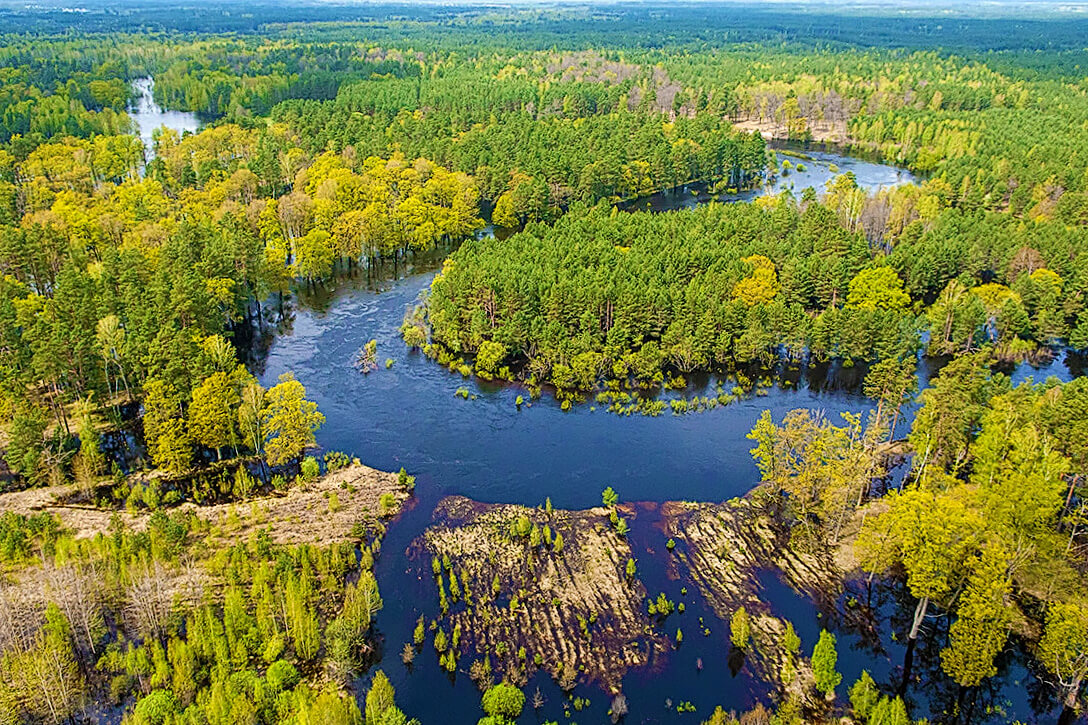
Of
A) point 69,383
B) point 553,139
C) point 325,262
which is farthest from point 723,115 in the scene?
point 69,383

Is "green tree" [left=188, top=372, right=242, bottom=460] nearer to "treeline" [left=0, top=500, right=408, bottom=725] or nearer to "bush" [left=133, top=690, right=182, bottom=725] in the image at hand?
"treeline" [left=0, top=500, right=408, bottom=725]

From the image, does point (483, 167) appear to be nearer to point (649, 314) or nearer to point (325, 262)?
point (325, 262)

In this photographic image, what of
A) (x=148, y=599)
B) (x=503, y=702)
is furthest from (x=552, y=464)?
(x=148, y=599)

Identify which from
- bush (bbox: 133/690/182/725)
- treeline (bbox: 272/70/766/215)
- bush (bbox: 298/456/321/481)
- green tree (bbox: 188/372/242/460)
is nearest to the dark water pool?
bush (bbox: 298/456/321/481)

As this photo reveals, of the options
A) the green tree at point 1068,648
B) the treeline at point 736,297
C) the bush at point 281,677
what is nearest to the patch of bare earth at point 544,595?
the bush at point 281,677

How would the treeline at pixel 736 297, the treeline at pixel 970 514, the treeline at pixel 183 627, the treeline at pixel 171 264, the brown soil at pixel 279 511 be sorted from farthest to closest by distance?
the treeline at pixel 736 297, the treeline at pixel 171 264, the brown soil at pixel 279 511, the treeline at pixel 970 514, the treeline at pixel 183 627

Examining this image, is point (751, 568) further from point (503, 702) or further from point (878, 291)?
point (878, 291)

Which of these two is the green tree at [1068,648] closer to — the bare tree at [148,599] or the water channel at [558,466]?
the water channel at [558,466]

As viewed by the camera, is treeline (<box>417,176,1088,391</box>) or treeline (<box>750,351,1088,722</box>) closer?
treeline (<box>750,351,1088,722</box>)

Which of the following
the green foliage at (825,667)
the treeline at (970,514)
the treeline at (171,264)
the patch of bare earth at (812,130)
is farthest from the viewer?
the patch of bare earth at (812,130)
